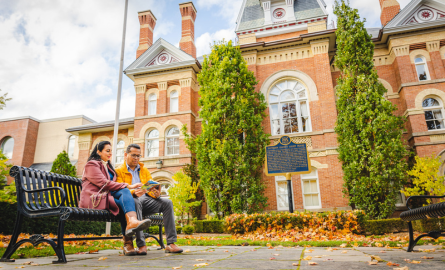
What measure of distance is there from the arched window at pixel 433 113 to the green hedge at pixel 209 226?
11.8m

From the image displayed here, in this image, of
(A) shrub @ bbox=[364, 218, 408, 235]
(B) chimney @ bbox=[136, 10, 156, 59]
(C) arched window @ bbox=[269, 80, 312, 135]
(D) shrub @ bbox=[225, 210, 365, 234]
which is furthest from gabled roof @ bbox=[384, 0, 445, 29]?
(B) chimney @ bbox=[136, 10, 156, 59]

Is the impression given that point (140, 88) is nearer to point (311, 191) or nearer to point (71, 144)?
point (311, 191)

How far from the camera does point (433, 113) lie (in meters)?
14.2

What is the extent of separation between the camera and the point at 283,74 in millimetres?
16297

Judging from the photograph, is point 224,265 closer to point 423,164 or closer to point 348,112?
point 348,112

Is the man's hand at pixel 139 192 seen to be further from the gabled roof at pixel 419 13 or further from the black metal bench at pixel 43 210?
the gabled roof at pixel 419 13

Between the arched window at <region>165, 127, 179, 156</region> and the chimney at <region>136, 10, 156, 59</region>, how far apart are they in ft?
22.2

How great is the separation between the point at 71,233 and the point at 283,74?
13.2 meters

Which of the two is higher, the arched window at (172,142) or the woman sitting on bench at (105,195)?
the arched window at (172,142)

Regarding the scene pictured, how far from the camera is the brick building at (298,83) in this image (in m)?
14.2

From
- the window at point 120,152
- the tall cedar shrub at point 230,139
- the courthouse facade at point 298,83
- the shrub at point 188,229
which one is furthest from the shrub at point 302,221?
the window at point 120,152

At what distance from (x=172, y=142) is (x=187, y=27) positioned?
832 cm

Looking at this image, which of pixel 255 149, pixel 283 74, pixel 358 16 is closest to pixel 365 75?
pixel 358 16

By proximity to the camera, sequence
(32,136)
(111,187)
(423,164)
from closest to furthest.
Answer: (111,187) < (423,164) < (32,136)
